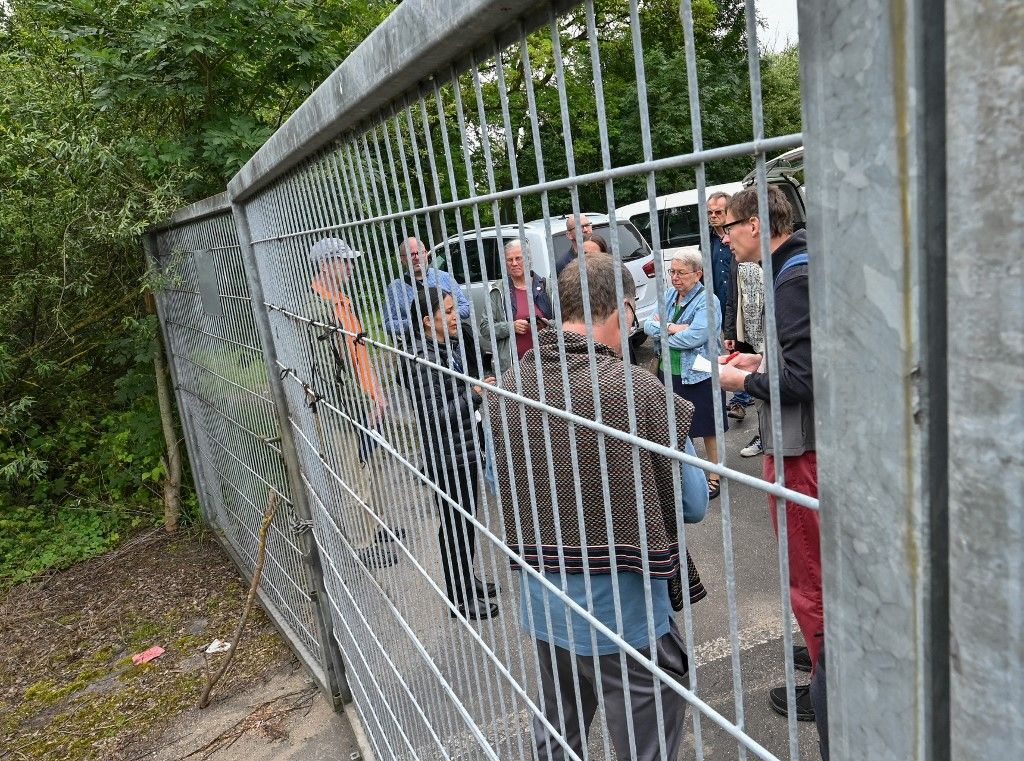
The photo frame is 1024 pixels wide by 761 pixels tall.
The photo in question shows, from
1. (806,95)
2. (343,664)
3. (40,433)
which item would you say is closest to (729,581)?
(806,95)

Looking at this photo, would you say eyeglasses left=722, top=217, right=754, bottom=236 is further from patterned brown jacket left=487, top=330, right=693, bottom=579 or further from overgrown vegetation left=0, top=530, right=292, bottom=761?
overgrown vegetation left=0, top=530, right=292, bottom=761

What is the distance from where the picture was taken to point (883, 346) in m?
0.53

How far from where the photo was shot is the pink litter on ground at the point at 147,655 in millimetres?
4359

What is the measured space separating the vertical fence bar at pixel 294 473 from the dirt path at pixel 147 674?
23 centimetres

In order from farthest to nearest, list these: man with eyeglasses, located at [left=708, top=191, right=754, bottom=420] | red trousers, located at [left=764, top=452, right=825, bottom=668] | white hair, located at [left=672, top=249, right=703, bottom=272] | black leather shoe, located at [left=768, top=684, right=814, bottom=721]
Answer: man with eyeglasses, located at [left=708, top=191, right=754, bottom=420], black leather shoe, located at [left=768, top=684, right=814, bottom=721], white hair, located at [left=672, top=249, right=703, bottom=272], red trousers, located at [left=764, top=452, right=825, bottom=668]

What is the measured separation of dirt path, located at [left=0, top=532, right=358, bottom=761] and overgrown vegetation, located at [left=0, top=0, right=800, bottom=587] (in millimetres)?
702

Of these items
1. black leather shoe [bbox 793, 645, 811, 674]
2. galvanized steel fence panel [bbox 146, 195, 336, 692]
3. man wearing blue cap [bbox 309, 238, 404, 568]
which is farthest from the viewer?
galvanized steel fence panel [bbox 146, 195, 336, 692]

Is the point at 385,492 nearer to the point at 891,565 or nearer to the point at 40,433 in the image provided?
the point at 891,565

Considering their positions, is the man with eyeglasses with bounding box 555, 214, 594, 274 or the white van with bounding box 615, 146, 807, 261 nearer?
the white van with bounding box 615, 146, 807, 261

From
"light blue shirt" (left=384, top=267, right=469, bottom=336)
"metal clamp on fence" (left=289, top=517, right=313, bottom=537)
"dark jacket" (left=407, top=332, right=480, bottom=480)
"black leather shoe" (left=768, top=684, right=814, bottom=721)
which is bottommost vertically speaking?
"black leather shoe" (left=768, top=684, right=814, bottom=721)

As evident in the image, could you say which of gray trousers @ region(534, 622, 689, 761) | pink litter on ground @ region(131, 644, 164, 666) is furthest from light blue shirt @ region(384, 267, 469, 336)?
pink litter on ground @ region(131, 644, 164, 666)

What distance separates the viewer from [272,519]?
12.6 ft

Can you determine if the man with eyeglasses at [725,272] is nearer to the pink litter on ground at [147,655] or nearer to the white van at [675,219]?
the white van at [675,219]

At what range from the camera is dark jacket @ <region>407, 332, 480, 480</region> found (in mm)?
1534
